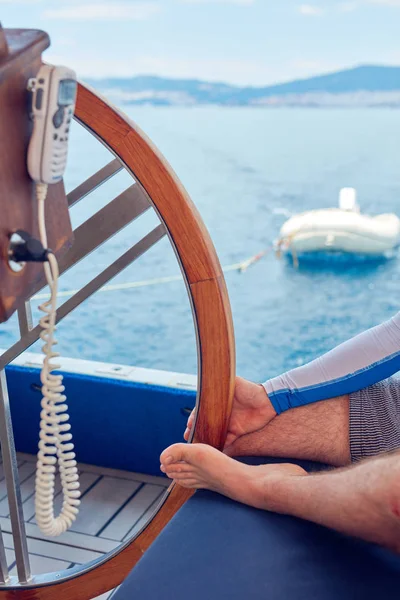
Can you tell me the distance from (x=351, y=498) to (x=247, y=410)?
33 cm

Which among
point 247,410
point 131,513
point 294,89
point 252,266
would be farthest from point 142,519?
point 294,89

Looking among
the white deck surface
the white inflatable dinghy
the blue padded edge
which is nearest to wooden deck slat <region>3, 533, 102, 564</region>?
the white deck surface

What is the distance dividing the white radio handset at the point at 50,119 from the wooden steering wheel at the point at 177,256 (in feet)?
1.16

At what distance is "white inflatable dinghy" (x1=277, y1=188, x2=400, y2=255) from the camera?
1468 centimetres

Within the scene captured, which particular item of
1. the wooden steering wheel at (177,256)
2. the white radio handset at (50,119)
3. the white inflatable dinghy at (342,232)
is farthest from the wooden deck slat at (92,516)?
the white inflatable dinghy at (342,232)

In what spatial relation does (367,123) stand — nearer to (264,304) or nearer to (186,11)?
(186,11)

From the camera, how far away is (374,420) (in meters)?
1.14

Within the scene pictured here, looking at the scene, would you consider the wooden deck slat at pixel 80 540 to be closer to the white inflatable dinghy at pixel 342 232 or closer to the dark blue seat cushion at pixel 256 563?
the dark blue seat cushion at pixel 256 563

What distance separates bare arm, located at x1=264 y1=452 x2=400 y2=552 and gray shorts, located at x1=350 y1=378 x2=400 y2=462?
0.65ft

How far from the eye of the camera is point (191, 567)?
0.82 m

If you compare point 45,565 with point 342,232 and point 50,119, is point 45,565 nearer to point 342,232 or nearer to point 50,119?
point 50,119

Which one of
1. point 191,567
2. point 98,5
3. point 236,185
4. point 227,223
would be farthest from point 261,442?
point 98,5

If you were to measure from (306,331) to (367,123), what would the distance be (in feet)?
65.5

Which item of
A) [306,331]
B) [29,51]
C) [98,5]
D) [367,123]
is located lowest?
[306,331]
